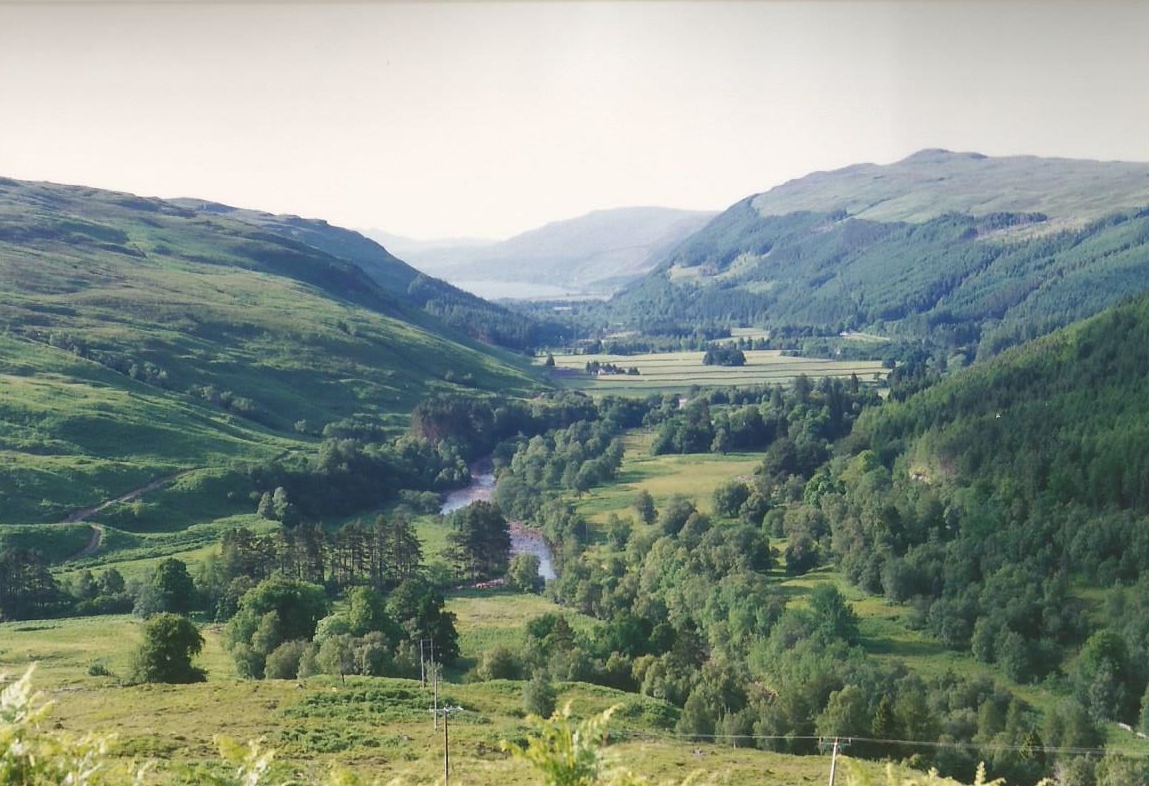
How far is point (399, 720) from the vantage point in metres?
51.3

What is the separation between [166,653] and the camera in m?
57.8

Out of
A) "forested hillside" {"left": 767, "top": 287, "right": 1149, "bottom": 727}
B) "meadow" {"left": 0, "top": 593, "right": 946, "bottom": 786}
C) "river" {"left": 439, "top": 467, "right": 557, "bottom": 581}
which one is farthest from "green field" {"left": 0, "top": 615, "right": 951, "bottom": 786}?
"river" {"left": 439, "top": 467, "right": 557, "bottom": 581}

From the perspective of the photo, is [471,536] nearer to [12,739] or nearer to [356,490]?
[356,490]

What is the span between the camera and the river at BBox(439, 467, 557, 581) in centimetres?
11075

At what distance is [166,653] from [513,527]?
6961cm

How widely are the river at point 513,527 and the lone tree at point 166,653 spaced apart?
44187 mm

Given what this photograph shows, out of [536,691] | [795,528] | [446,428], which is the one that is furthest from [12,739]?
[446,428]

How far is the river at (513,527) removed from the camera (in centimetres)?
11075

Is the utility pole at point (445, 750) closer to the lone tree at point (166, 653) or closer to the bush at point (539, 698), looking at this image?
the bush at point (539, 698)

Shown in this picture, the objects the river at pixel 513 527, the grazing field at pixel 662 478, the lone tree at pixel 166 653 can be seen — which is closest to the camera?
the lone tree at pixel 166 653

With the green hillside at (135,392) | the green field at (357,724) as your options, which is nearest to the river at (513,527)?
the green hillside at (135,392)

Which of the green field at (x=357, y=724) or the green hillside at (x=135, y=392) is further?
the green hillside at (x=135, y=392)

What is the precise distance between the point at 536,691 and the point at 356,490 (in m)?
77.2

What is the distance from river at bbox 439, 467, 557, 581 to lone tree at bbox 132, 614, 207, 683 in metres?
44.2
